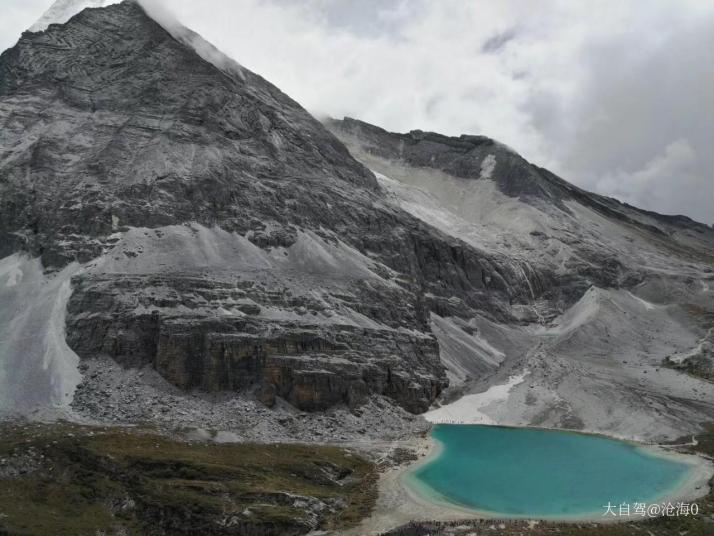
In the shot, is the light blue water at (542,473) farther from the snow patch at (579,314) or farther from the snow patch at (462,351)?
the snow patch at (579,314)

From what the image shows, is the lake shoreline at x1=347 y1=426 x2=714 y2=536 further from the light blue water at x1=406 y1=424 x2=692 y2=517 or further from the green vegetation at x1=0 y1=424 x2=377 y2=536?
the green vegetation at x1=0 y1=424 x2=377 y2=536

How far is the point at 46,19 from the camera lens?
488ft

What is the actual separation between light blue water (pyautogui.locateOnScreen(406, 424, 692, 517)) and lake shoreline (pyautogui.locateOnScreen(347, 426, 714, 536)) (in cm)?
67

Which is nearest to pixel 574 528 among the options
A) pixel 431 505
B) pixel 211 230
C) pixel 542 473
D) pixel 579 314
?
pixel 431 505

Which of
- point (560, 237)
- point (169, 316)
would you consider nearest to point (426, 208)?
point (560, 237)

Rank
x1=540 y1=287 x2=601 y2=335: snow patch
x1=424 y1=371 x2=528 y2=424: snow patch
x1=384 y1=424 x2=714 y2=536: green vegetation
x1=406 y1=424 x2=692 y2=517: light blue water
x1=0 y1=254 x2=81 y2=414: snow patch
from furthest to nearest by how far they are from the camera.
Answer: x1=540 y1=287 x2=601 y2=335: snow patch
x1=424 y1=371 x2=528 y2=424: snow patch
x1=0 y1=254 x2=81 y2=414: snow patch
x1=406 y1=424 x2=692 y2=517: light blue water
x1=384 y1=424 x2=714 y2=536: green vegetation

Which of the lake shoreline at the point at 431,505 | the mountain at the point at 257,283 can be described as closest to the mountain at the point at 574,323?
the mountain at the point at 257,283

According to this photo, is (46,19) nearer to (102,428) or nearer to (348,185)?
(348,185)

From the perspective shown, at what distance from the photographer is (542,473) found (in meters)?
63.8

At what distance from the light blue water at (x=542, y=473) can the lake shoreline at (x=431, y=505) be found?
67 centimetres

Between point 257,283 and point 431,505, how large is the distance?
49.7 metres

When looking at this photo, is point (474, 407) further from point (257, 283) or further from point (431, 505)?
point (431, 505)

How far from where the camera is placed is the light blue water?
53375 mm

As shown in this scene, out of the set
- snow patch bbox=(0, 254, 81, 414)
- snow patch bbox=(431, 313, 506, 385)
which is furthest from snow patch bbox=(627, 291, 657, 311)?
snow patch bbox=(0, 254, 81, 414)
